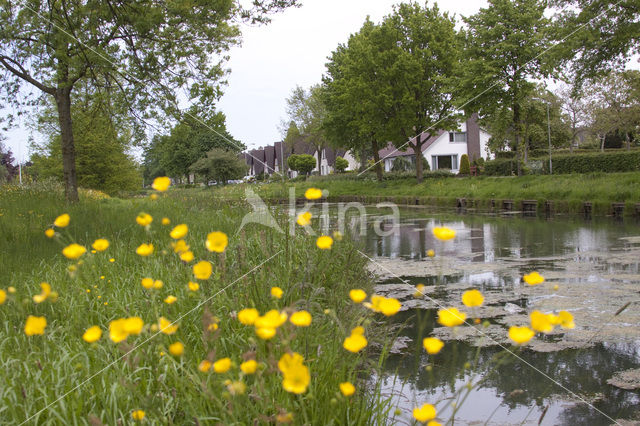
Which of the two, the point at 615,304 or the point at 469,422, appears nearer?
the point at 469,422

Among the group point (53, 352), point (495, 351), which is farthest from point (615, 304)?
point (53, 352)

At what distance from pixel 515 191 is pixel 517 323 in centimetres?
1485

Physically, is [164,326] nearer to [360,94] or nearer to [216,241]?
[216,241]

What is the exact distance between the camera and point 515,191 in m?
18.1

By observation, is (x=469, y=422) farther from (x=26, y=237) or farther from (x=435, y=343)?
(x=26, y=237)

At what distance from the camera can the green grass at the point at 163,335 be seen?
1851 millimetres

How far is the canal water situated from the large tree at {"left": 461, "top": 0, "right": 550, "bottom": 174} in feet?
41.1

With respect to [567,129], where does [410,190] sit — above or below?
below

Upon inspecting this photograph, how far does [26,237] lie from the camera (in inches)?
225

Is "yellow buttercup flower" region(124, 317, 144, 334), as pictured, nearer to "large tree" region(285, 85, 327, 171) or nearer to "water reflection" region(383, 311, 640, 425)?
"water reflection" region(383, 311, 640, 425)

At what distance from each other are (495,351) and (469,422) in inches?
39.2

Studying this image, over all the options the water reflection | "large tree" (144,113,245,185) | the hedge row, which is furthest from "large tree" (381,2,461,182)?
the water reflection

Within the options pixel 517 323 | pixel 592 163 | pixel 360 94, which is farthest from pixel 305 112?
pixel 517 323

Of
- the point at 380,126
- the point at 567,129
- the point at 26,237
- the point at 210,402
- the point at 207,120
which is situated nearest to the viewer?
the point at 210,402
